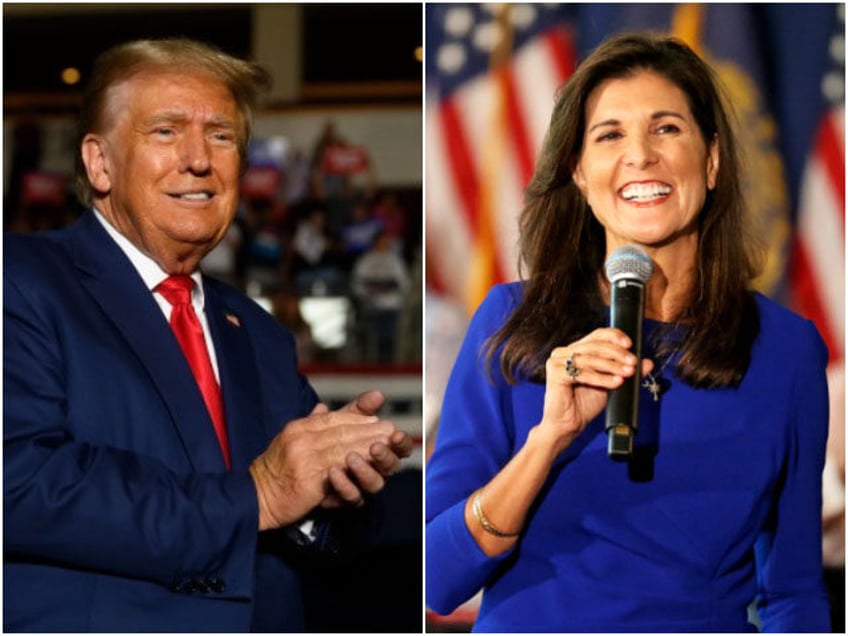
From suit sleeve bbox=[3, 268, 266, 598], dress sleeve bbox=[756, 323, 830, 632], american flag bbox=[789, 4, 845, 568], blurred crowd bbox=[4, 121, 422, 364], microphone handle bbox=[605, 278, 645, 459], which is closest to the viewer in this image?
microphone handle bbox=[605, 278, 645, 459]

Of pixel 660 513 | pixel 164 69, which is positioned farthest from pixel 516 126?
pixel 660 513

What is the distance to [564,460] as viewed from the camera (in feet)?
7.04

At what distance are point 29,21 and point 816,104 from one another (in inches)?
257

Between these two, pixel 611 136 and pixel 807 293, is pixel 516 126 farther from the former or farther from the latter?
pixel 807 293

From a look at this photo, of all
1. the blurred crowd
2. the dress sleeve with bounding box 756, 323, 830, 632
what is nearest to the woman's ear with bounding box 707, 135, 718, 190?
the dress sleeve with bounding box 756, 323, 830, 632

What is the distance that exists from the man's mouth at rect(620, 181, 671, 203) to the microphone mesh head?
0.22 metres

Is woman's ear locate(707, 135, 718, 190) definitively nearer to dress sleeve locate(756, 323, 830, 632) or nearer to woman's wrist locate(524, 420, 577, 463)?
dress sleeve locate(756, 323, 830, 632)

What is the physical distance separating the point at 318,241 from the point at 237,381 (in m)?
5.23

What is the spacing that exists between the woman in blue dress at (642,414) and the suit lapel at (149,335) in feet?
1.33

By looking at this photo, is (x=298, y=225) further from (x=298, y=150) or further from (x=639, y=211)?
(x=639, y=211)

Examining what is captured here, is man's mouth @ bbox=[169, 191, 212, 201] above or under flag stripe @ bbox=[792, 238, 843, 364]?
above

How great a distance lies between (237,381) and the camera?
86.3 inches

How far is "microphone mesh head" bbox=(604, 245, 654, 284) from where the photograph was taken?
1977 millimetres

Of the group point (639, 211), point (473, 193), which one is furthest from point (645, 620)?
point (473, 193)
